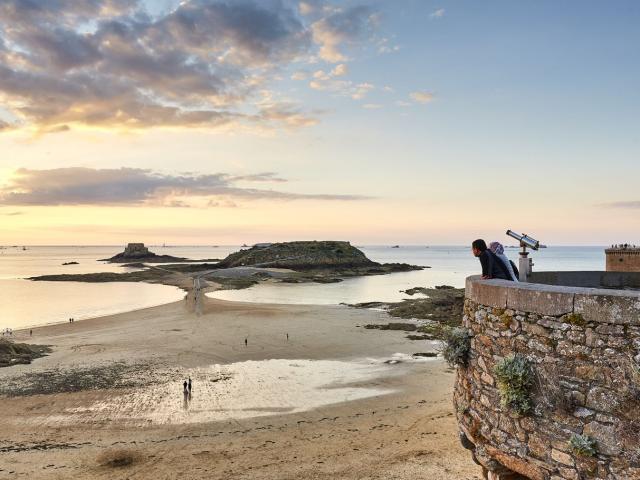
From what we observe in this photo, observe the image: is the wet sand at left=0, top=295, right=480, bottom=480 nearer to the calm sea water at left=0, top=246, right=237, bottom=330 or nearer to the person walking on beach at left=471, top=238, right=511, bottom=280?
the person walking on beach at left=471, top=238, right=511, bottom=280

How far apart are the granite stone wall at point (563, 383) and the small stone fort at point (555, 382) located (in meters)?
0.01

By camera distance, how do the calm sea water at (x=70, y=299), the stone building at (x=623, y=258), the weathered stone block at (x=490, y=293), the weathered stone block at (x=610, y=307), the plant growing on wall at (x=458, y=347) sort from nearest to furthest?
the weathered stone block at (x=610, y=307) → the weathered stone block at (x=490, y=293) → the plant growing on wall at (x=458, y=347) → the stone building at (x=623, y=258) → the calm sea water at (x=70, y=299)

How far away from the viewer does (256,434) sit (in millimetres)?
15523

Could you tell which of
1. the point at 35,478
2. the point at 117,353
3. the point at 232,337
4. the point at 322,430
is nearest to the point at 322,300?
the point at 232,337

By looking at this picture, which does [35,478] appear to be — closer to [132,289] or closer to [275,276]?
[132,289]

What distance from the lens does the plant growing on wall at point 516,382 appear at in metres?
6.23

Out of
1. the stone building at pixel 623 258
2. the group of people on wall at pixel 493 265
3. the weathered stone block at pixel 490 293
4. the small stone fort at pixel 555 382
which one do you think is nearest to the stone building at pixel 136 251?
the stone building at pixel 623 258

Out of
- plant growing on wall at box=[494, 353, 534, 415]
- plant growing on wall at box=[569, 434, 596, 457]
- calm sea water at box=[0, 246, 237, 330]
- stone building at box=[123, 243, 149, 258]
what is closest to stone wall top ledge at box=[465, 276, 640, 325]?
plant growing on wall at box=[494, 353, 534, 415]

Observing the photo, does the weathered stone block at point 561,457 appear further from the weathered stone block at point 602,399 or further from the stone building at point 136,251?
the stone building at point 136,251

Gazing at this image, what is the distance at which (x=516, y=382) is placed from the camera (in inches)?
249

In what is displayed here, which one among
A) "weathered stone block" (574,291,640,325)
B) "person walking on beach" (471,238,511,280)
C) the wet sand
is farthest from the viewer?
the wet sand

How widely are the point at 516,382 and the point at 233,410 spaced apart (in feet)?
45.5

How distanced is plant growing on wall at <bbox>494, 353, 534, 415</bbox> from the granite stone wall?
0.05 metres

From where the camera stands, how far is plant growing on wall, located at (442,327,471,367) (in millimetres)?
7648
